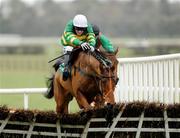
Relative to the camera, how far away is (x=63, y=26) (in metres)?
59.6

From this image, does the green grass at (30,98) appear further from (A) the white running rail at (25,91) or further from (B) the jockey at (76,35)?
(B) the jockey at (76,35)

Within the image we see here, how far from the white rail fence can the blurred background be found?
1920 cm

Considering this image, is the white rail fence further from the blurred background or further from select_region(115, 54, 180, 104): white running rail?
the blurred background

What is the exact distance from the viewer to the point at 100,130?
7801 millimetres

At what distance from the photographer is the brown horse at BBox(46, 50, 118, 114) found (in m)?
9.27

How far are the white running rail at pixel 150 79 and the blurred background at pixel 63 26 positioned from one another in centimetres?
1920

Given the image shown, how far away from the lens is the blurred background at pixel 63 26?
37781 millimetres

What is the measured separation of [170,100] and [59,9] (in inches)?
2433

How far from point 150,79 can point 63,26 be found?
49.5 metres

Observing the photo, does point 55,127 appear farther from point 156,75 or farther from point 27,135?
point 156,75

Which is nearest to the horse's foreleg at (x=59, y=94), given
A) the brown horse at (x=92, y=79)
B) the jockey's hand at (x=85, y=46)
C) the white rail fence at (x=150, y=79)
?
the brown horse at (x=92, y=79)

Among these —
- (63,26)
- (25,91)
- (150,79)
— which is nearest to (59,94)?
(25,91)

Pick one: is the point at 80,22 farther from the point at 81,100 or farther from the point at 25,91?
the point at 25,91

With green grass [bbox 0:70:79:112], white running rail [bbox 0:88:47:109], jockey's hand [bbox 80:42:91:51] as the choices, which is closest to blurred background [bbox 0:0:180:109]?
green grass [bbox 0:70:79:112]
